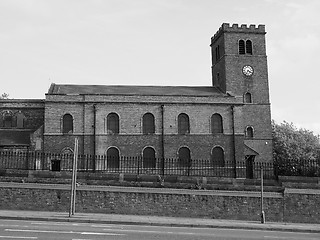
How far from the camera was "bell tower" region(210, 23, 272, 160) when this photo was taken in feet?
145

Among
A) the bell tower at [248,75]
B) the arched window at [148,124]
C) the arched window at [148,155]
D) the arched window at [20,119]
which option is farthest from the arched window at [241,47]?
the arched window at [20,119]

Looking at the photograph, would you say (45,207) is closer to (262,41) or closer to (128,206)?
(128,206)

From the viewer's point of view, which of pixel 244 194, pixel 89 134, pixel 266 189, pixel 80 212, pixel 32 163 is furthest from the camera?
pixel 89 134

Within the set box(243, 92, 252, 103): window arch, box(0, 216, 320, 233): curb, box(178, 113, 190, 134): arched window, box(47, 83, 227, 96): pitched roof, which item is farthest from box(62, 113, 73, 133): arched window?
box(0, 216, 320, 233): curb

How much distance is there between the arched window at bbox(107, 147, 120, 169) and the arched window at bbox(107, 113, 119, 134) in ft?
5.58

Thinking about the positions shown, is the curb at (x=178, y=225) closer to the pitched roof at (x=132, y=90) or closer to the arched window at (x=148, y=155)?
the arched window at (x=148, y=155)

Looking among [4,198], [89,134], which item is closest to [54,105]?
[89,134]

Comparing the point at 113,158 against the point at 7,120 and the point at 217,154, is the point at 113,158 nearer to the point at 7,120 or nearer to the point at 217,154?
the point at 217,154

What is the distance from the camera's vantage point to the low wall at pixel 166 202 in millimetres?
19234

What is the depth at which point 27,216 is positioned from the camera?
53.7 ft

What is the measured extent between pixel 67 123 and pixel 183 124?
1118 centimetres

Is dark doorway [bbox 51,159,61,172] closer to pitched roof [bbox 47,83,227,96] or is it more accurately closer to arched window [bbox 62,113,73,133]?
arched window [bbox 62,113,73,133]

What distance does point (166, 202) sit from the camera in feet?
64.6

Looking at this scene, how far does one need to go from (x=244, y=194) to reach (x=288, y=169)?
49.0 ft
